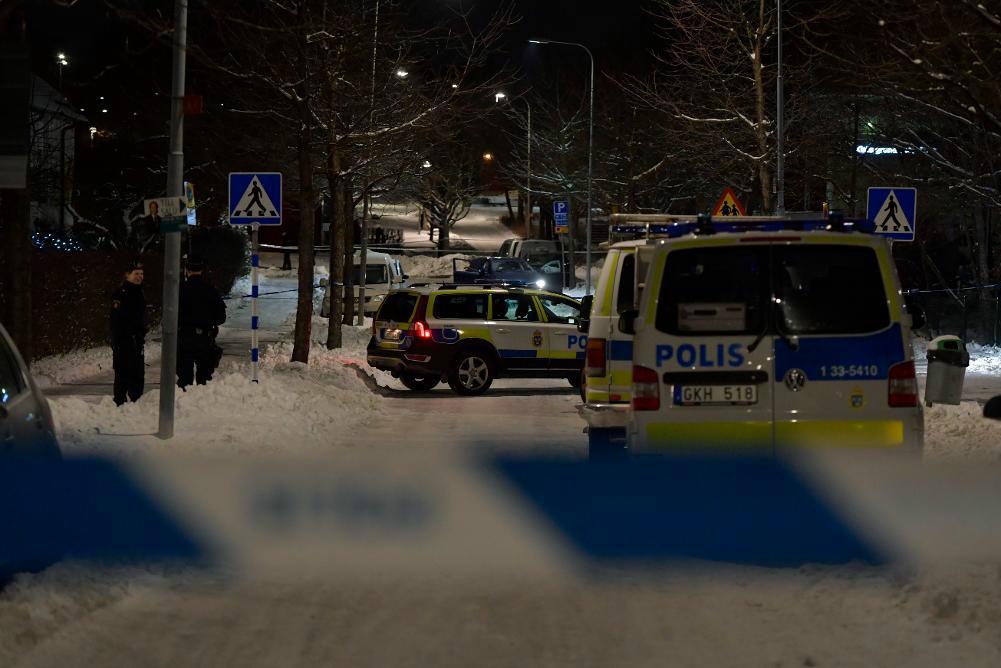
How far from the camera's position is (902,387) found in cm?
896

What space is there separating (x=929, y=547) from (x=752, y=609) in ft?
5.54

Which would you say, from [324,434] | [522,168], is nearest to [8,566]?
[324,434]

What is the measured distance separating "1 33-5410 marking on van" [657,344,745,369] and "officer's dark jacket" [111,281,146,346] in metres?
8.94

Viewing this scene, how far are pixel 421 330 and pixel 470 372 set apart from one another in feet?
3.34

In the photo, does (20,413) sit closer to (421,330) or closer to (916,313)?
(916,313)

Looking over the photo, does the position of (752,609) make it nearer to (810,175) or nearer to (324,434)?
(324,434)

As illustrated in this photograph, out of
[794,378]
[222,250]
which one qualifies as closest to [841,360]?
[794,378]

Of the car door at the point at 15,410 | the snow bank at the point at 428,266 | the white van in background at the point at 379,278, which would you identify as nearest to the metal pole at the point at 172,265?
the car door at the point at 15,410

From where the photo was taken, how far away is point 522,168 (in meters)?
74.0

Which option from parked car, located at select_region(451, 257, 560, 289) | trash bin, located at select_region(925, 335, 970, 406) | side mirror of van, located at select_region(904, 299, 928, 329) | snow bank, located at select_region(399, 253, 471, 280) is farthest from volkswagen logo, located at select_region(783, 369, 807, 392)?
snow bank, located at select_region(399, 253, 471, 280)

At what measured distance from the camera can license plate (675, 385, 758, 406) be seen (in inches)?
354

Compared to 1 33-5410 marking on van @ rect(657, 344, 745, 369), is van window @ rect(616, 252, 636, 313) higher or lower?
higher

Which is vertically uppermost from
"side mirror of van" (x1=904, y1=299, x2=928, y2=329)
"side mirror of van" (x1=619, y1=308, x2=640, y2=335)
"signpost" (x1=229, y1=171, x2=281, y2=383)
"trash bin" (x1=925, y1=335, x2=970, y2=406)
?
"signpost" (x1=229, y1=171, x2=281, y2=383)

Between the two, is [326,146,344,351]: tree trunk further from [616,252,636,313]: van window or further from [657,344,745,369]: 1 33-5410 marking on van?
[657,344,745,369]: 1 33-5410 marking on van
